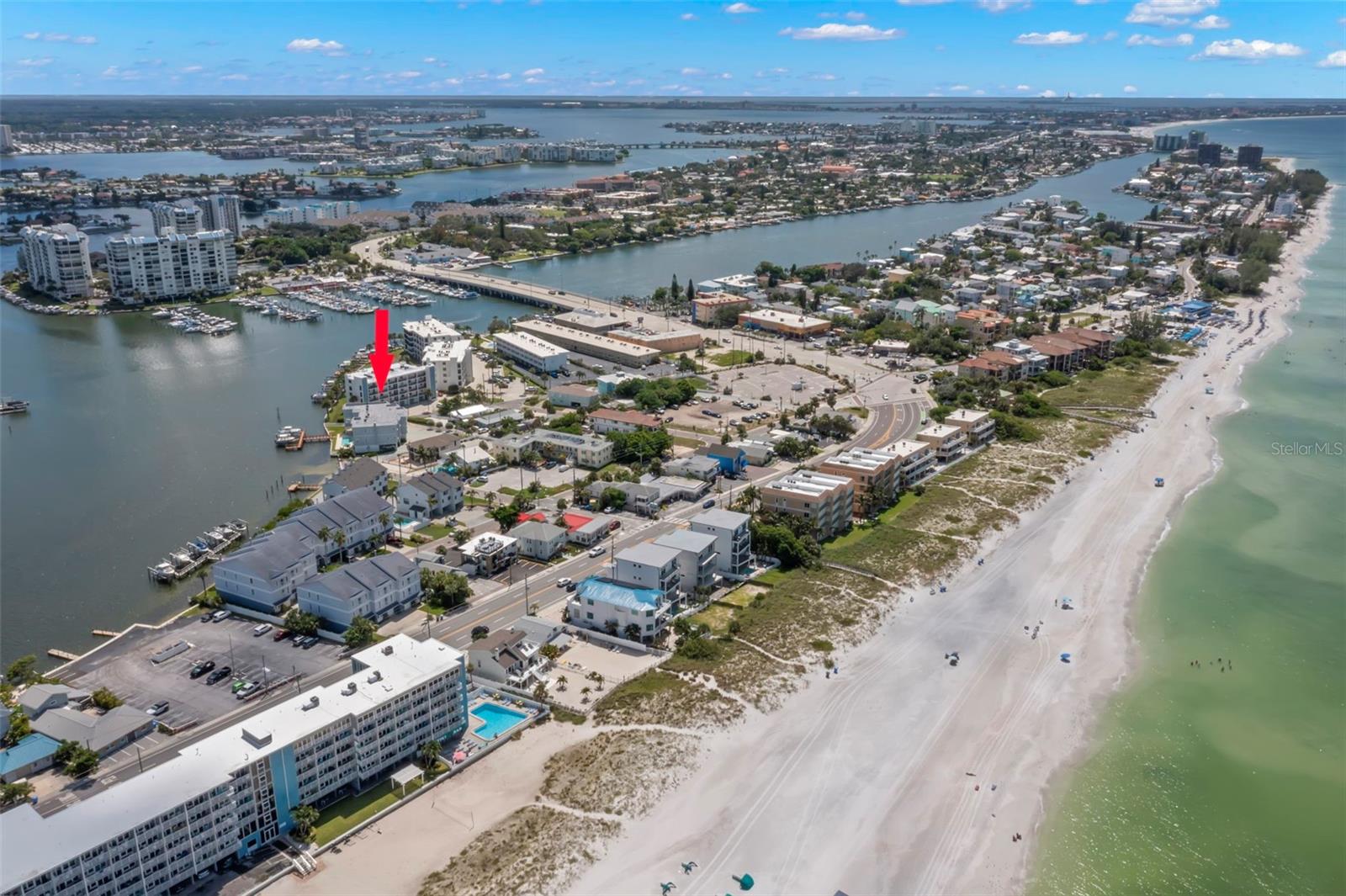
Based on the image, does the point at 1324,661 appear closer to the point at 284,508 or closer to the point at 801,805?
the point at 801,805

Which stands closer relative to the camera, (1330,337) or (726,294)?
(1330,337)

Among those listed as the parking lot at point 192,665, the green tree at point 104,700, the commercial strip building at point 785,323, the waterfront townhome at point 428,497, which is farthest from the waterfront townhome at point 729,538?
the commercial strip building at point 785,323

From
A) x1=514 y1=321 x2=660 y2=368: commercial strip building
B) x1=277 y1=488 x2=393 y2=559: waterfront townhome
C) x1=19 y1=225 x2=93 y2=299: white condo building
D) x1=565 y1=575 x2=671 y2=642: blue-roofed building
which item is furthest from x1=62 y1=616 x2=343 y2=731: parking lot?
→ x1=19 y1=225 x2=93 y2=299: white condo building

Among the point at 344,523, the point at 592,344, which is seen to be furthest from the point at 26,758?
the point at 592,344

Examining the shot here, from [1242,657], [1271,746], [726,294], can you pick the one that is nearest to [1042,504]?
[1242,657]

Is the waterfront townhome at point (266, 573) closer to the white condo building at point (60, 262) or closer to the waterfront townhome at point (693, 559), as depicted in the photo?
the waterfront townhome at point (693, 559)

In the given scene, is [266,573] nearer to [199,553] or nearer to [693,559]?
[199,553]
